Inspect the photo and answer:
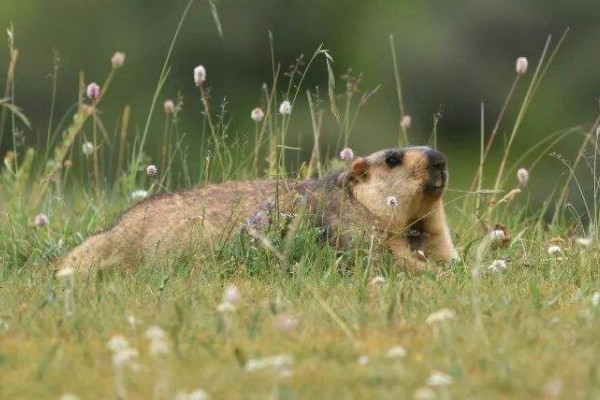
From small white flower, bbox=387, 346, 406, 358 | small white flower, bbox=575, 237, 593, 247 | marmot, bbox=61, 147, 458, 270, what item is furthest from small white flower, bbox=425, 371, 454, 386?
marmot, bbox=61, 147, 458, 270

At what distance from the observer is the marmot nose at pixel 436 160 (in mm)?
9055

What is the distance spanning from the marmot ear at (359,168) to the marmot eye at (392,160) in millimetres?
131

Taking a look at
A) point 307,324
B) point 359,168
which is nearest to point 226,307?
point 307,324

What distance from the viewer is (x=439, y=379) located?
494cm

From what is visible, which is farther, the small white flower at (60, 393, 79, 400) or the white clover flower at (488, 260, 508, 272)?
the white clover flower at (488, 260, 508, 272)

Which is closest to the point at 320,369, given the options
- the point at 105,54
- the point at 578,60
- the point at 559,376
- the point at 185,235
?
the point at 559,376

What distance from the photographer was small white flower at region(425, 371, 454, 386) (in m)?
4.94

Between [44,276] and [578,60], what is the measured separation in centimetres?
2142

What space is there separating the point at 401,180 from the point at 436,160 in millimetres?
264

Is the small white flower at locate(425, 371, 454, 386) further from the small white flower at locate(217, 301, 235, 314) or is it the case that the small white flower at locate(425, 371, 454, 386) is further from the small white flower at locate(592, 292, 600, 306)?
the small white flower at locate(592, 292, 600, 306)

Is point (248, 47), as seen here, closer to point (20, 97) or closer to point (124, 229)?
point (20, 97)

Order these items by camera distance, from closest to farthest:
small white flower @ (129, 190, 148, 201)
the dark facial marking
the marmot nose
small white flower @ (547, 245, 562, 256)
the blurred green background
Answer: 1. small white flower @ (547, 245, 562, 256)
2. the marmot nose
3. the dark facial marking
4. small white flower @ (129, 190, 148, 201)
5. the blurred green background

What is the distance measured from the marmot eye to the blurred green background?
15.9 metres

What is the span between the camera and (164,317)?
6.31 metres
